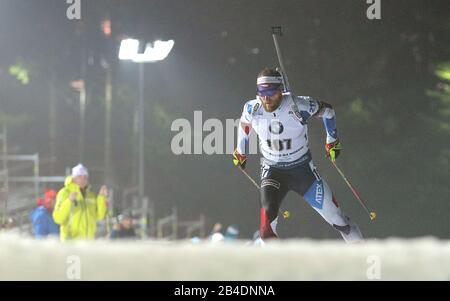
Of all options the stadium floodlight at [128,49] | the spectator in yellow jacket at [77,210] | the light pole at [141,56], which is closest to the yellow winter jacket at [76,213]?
the spectator in yellow jacket at [77,210]

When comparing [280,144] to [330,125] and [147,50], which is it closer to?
[330,125]

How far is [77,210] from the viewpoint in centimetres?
791

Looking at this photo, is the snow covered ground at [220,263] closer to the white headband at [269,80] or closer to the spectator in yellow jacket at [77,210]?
the spectator in yellow jacket at [77,210]

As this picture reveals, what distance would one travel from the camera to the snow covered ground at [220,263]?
630cm

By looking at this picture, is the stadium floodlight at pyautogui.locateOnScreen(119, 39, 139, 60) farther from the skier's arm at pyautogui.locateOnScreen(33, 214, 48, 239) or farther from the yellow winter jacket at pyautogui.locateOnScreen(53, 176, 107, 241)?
the skier's arm at pyautogui.locateOnScreen(33, 214, 48, 239)

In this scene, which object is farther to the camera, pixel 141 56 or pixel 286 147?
pixel 141 56

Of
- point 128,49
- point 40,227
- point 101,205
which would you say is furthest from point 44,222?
point 128,49

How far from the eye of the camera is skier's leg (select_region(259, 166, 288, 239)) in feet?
22.3

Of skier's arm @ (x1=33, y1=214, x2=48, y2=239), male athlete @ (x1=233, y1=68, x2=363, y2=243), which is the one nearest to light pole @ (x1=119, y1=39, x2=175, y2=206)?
skier's arm @ (x1=33, y1=214, x2=48, y2=239)

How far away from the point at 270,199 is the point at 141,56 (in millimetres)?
2712

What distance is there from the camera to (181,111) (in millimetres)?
8680

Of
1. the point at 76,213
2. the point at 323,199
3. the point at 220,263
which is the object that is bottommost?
the point at 220,263

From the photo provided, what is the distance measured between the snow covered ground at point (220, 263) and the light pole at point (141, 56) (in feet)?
5.46
